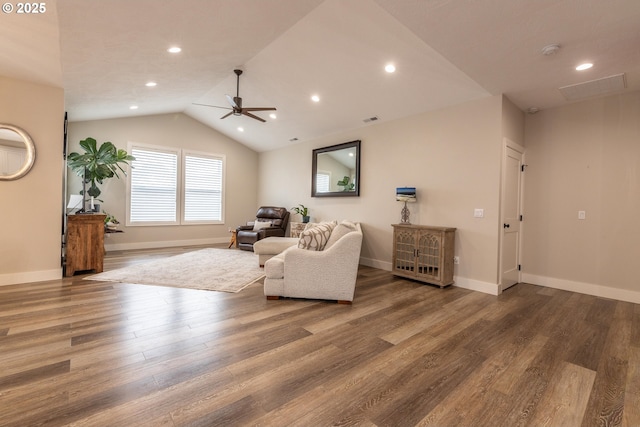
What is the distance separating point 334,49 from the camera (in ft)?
12.5

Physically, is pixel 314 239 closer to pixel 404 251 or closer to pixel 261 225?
pixel 404 251

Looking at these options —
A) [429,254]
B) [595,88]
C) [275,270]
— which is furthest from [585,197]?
[275,270]

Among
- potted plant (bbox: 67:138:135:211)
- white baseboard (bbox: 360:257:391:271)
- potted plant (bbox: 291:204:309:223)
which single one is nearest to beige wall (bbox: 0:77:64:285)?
potted plant (bbox: 67:138:135:211)

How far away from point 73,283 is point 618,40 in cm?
683

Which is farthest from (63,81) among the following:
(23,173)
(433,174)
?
(433,174)

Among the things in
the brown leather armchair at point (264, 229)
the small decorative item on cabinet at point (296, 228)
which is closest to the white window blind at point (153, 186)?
the brown leather armchair at point (264, 229)

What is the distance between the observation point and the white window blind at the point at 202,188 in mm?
7840

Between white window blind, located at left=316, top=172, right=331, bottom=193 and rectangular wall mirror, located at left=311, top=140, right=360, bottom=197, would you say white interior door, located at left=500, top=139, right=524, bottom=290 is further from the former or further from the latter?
white window blind, located at left=316, top=172, right=331, bottom=193

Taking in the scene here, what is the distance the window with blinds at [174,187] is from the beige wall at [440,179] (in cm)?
376

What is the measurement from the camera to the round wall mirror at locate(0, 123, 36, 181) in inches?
149

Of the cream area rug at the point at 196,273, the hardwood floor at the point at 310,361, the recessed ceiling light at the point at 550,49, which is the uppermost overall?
the recessed ceiling light at the point at 550,49

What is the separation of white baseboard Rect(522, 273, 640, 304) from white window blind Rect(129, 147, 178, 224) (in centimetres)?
794

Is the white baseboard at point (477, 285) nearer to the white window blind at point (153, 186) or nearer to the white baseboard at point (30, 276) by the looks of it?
the white baseboard at point (30, 276)

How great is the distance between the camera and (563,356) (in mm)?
2314
